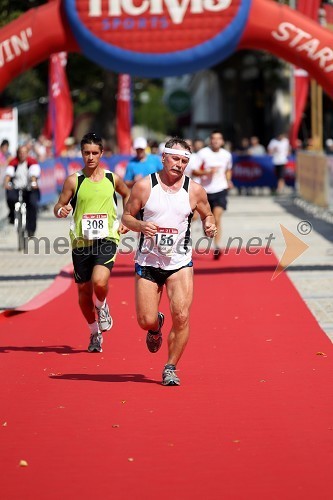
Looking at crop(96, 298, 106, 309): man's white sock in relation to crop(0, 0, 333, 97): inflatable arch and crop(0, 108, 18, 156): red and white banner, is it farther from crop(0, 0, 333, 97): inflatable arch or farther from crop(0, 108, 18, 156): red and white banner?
crop(0, 108, 18, 156): red and white banner

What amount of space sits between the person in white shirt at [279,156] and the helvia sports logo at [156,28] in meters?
20.9

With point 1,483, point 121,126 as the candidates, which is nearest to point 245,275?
point 1,483

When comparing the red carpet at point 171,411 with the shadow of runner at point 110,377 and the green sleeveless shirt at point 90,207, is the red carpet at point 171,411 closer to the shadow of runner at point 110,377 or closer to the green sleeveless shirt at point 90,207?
the shadow of runner at point 110,377

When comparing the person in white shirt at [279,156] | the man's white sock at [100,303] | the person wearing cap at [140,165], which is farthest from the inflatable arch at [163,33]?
the person in white shirt at [279,156]

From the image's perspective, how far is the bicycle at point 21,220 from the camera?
21719mm

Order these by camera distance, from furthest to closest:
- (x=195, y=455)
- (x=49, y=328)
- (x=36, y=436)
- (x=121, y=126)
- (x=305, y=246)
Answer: (x=121, y=126) → (x=305, y=246) → (x=49, y=328) → (x=36, y=436) → (x=195, y=455)

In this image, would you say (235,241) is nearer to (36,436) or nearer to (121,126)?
(36,436)

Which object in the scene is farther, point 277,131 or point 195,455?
point 277,131

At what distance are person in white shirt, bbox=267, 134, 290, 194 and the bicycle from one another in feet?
54.4

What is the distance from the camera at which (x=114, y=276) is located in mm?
18172

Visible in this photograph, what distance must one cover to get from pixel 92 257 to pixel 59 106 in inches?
1027

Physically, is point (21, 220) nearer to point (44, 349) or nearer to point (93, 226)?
point (44, 349)

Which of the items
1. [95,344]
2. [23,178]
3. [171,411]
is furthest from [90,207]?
[23,178]

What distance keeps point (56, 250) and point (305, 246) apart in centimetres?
407
